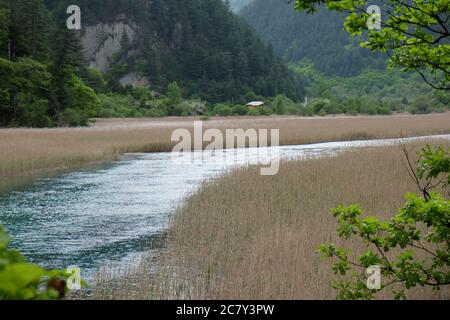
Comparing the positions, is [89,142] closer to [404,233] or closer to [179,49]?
[404,233]

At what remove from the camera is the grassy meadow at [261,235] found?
284 inches

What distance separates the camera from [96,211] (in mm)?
13781

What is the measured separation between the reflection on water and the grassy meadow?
0.91 metres

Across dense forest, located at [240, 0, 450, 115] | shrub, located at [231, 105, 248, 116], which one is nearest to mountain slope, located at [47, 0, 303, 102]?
dense forest, located at [240, 0, 450, 115]

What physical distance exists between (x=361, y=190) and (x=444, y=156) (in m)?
8.23

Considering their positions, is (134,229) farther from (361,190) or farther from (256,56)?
(256,56)

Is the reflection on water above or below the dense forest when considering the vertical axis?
below

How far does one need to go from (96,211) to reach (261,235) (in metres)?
5.42

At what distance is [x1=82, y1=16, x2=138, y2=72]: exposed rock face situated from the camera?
112 meters

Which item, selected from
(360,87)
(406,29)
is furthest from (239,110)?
(360,87)

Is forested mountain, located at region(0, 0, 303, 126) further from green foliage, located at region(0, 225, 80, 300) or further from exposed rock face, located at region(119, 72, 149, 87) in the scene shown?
green foliage, located at region(0, 225, 80, 300)

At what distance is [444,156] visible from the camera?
18.8ft

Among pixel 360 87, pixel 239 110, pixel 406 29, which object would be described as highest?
pixel 360 87
